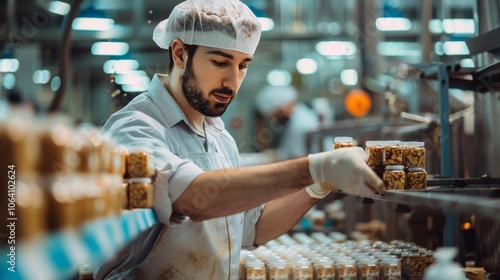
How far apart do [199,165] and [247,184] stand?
21.3 inches

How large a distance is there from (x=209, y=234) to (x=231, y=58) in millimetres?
626

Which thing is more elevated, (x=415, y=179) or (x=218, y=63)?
(x=218, y=63)

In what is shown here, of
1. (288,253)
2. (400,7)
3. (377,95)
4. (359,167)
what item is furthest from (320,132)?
(400,7)

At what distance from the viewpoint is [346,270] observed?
2.64 metres

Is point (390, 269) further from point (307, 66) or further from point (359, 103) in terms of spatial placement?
point (307, 66)

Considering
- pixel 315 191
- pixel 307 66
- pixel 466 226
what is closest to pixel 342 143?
pixel 315 191

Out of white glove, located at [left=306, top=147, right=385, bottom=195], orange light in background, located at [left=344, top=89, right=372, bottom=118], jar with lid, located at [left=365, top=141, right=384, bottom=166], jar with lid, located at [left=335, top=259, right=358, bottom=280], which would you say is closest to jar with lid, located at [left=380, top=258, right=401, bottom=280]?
jar with lid, located at [left=335, top=259, right=358, bottom=280]

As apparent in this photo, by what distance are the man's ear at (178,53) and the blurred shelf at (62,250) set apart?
1.11 meters

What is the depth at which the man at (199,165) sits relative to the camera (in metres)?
1.93

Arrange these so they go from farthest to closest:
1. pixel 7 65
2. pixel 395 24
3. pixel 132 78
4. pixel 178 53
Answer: pixel 395 24 → pixel 7 65 → pixel 132 78 → pixel 178 53

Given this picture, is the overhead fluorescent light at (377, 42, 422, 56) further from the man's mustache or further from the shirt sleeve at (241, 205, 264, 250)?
the man's mustache

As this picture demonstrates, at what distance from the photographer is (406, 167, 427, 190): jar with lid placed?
2104mm

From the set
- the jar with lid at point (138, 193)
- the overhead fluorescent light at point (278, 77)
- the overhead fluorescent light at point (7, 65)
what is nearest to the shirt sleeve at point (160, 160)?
the jar with lid at point (138, 193)

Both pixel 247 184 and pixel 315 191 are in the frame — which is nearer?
pixel 247 184
